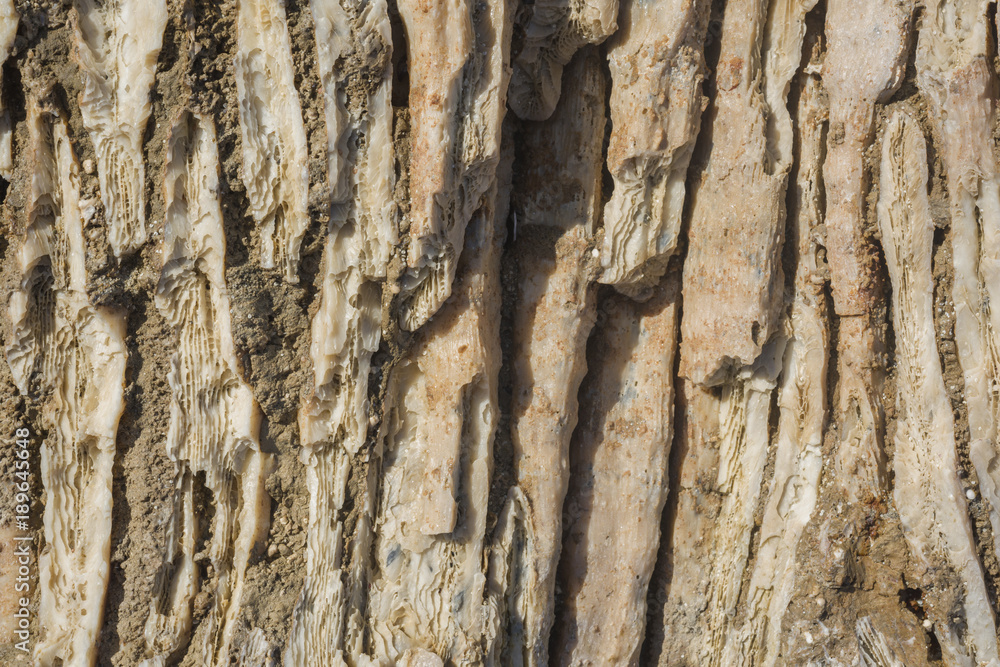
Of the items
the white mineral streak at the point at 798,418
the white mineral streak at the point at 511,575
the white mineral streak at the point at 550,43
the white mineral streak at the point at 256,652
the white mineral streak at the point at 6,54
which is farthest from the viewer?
the white mineral streak at the point at 798,418

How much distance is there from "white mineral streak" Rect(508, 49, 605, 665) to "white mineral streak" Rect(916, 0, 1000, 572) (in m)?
1.44

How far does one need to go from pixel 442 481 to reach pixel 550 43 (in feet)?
6.07

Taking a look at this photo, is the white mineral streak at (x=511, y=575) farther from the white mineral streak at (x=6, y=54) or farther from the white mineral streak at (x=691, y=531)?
the white mineral streak at (x=6, y=54)

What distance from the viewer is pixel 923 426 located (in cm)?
298

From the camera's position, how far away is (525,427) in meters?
2.95

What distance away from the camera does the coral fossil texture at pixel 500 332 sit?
2.53 m

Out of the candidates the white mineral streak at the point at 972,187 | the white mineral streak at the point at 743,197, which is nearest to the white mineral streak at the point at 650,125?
the white mineral streak at the point at 743,197

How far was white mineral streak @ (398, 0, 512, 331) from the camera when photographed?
8.27 ft

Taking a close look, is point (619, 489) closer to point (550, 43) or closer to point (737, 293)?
point (737, 293)

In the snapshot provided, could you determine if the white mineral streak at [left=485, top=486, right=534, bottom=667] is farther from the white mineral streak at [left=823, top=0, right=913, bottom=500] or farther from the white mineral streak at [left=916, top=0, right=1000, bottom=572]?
the white mineral streak at [left=916, top=0, right=1000, bottom=572]

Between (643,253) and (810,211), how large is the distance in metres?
0.79

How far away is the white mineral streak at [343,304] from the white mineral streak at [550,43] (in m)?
0.62

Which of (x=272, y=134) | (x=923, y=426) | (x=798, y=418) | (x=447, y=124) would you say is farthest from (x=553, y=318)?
(x=923, y=426)

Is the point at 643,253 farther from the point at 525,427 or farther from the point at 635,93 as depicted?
the point at 525,427
